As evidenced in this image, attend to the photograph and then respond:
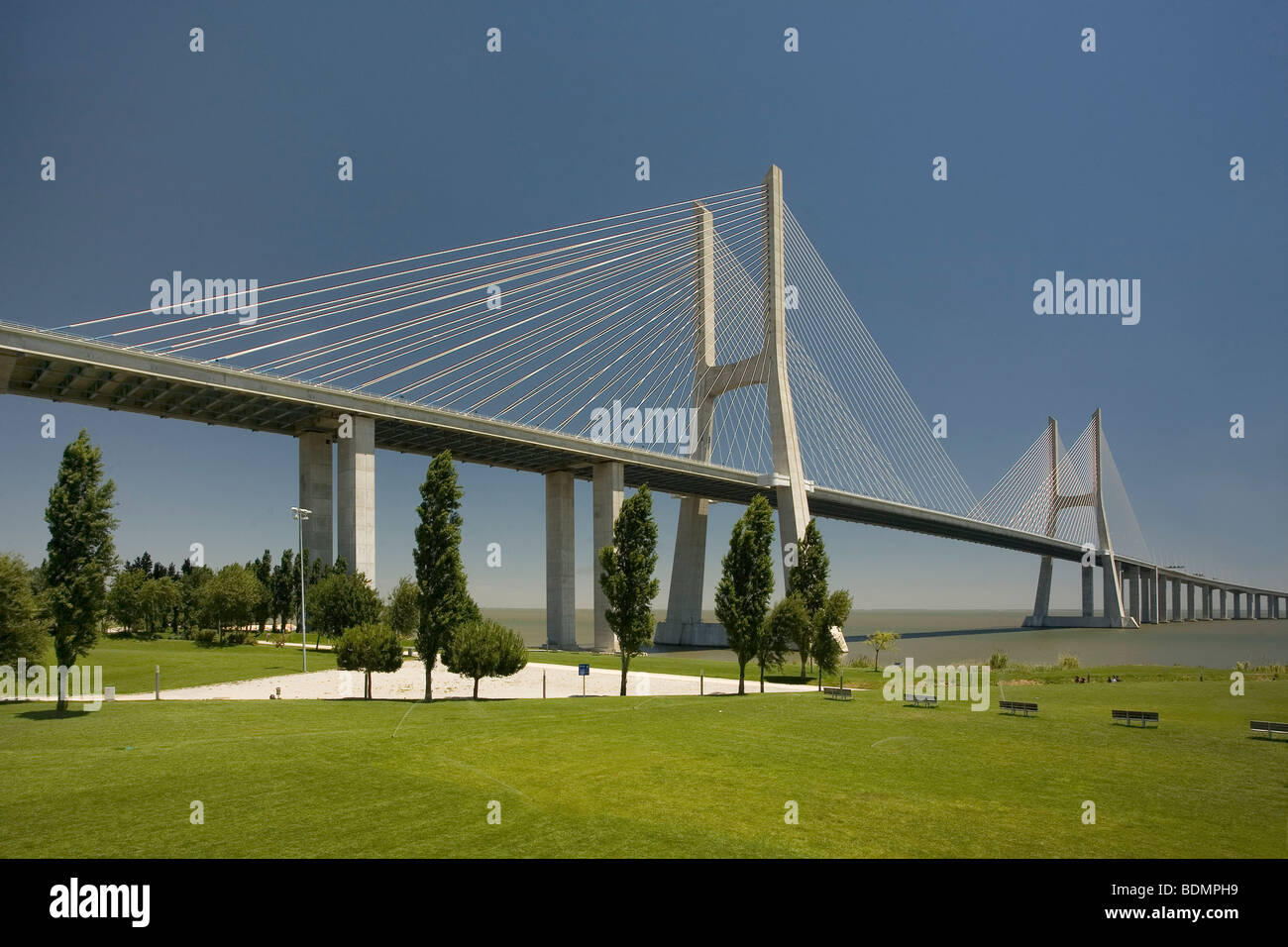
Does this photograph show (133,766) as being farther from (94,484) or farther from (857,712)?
(857,712)

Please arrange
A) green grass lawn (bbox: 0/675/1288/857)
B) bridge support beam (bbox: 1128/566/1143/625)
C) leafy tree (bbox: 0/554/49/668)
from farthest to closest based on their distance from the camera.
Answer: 1. bridge support beam (bbox: 1128/566/1143/625)
2. leafy tree (bbox: 0/554/49/668)
3. green grass lawn (bbox: 0/675/1288/857)

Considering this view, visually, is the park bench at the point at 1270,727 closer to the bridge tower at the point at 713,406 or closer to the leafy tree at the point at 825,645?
the leafy tree at the point at 825,645

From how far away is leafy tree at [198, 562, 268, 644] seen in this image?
155 ft

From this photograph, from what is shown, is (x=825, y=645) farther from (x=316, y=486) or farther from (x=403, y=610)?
(x=316, y=486)

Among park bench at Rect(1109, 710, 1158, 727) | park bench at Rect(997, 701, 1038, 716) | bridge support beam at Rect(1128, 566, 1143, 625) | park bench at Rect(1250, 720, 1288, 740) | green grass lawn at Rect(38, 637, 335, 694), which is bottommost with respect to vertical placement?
bridge support beam at Rect(1128, 566, 1143, 625)

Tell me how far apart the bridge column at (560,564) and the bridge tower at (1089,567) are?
244ft

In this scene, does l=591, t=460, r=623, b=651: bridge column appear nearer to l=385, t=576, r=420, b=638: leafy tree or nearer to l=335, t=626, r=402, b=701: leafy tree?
l=385, t=576, r=420, b=638: leafy tree

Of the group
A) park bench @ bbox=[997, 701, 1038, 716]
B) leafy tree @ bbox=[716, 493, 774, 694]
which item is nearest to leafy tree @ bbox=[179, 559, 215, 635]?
leafy tree @ bbox=[716, 493, 774, 694]

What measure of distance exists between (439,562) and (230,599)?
88.6 feet

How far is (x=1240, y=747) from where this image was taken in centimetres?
1695

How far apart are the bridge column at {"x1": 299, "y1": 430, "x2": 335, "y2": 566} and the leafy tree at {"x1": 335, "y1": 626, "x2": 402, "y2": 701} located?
28.3 m

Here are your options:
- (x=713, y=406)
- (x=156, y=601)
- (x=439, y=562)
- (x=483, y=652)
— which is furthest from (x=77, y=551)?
(x=713, y=406)

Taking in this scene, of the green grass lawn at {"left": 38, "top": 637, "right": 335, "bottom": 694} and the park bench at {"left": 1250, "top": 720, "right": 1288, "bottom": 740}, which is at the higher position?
the park bench at {"left": 1250, "top": 720, "right": 1288, "bottom": 740}
